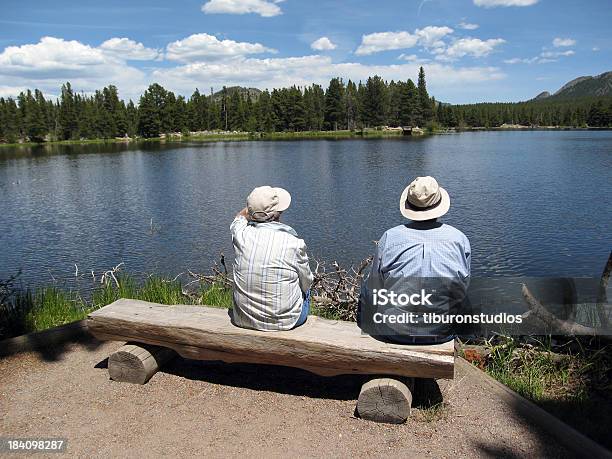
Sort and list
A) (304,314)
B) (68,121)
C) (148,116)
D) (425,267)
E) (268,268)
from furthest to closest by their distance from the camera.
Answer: (148,116), (68,121), (304,314), (268,268), (425,267)

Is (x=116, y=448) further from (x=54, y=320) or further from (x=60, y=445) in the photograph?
(x=54, y=320)

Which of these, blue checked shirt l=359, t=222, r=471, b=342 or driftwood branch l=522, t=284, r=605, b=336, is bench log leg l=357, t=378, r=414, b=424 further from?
driftwood branch l=522, t=284, r=605, b=336

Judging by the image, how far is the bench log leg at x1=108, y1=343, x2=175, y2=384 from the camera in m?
4.23

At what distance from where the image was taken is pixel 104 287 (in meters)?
7.30

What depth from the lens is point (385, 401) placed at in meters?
3.56

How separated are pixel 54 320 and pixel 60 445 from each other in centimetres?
325

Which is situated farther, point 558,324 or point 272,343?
point 558,324

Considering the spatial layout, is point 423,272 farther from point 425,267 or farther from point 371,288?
point 371,288

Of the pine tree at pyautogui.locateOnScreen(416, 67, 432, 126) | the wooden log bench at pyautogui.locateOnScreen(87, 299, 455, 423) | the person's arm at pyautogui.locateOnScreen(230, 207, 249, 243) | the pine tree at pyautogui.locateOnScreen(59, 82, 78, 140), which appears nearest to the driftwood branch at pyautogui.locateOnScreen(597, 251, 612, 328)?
the wooden log bench at pyautogui.locateOnScreen(87, 299, 455, 423)

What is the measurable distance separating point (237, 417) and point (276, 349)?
0.58 m

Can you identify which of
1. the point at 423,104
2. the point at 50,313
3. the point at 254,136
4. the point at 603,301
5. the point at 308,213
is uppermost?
the point at 423,104

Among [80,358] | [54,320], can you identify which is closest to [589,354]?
[80,358]

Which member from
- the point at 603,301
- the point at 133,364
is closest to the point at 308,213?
the point at 603,301

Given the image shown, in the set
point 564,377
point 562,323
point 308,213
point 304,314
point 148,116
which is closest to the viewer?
point 304,314
